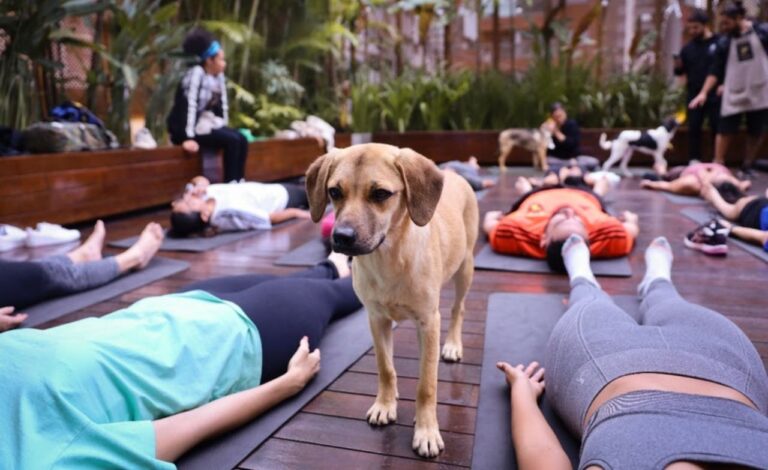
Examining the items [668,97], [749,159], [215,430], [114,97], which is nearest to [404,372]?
[215,430]

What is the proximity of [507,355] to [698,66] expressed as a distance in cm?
708

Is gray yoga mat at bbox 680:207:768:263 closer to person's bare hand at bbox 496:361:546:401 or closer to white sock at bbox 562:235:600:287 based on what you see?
white sock at bbox 562:235:600:287

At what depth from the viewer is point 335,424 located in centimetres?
180

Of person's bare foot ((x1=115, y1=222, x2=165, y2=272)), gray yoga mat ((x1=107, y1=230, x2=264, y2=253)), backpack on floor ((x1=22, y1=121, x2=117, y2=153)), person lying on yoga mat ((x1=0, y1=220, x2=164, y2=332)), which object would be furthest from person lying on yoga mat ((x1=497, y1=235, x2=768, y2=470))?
backpack on floor ((x1=22, y1=121, x2=117, y2=153))

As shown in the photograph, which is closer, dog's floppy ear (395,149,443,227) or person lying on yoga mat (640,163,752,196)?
dog's floppy ear (395,149,443,227)

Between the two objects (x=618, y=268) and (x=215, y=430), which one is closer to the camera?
(x=215, y=430)

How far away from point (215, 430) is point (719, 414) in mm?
1312

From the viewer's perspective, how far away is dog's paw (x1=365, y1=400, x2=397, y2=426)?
1.79 m

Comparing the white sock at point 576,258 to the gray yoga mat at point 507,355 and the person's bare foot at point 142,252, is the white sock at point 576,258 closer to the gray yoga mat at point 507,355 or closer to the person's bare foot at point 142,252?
the gray yoga mat at point 507,355

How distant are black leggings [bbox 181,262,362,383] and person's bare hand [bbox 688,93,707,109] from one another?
6.87 metres

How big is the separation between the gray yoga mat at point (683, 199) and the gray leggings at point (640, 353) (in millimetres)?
4390

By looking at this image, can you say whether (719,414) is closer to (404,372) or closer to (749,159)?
(404,372)

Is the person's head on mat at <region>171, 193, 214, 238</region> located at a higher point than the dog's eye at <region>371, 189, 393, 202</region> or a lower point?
lower

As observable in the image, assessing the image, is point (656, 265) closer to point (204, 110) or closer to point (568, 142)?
→ point (204, 110)
